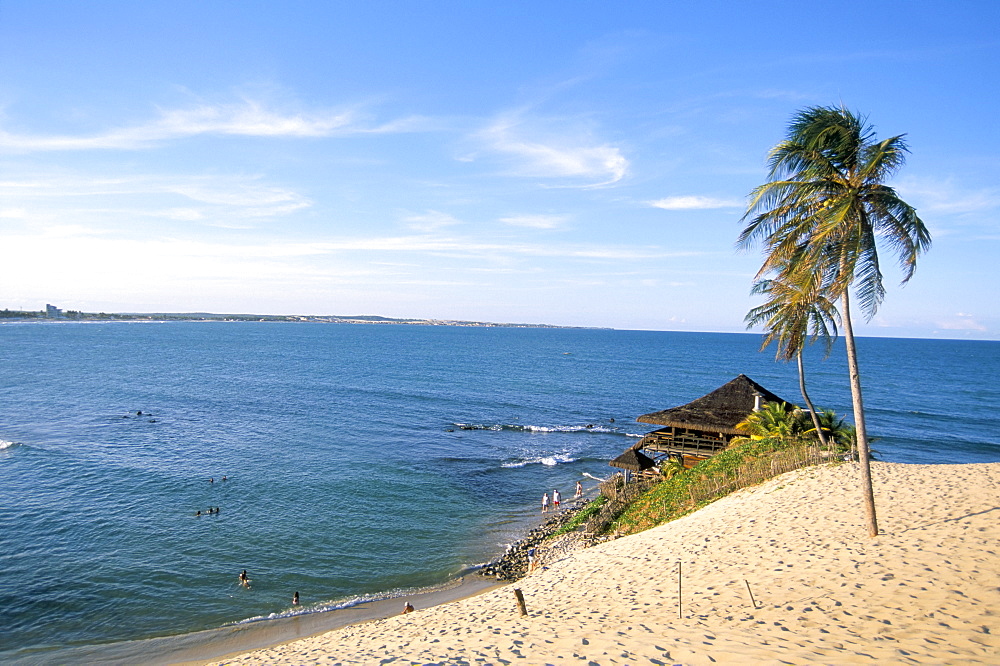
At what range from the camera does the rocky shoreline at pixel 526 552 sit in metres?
18.5

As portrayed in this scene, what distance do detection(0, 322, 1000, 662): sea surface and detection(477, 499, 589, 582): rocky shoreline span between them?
3.35 ft

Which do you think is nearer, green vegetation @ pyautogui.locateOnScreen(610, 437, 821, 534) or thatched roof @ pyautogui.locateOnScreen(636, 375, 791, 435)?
green vegetation @ pyautogui.locateOnScreen(610, 437, 821, 534)

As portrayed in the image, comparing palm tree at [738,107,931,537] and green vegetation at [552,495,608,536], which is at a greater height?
palm tree at [738,107,931,537]

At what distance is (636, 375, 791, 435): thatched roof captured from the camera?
22984 millimetres

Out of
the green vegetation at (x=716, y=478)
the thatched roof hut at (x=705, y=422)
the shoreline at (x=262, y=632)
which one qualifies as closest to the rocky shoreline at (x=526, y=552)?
the shoreline at (x=262, y=632)

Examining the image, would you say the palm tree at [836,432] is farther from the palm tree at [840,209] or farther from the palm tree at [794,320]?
the palm tree at [840,209]

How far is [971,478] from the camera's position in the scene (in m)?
14.2

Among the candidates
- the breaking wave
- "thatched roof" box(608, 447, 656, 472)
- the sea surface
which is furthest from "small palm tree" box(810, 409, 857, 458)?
the breaking wave

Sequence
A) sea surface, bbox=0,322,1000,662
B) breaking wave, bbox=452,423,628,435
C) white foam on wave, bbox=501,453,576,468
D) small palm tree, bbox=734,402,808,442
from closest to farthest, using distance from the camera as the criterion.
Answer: sea surface, bbox=0,322,1000,662
small palm tree, bbox=734,402,808,442
white foam on wave, bbox=501,453,576,468
breaking wave, bbox=452,423,628,435

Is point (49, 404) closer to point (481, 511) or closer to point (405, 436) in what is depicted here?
point (405, 436)

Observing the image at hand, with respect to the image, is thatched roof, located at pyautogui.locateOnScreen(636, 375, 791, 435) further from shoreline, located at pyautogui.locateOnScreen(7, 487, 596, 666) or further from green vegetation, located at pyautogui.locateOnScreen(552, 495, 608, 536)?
shoreline, located at pyautogui.locateOnScreen(7, 487, 596, 666)

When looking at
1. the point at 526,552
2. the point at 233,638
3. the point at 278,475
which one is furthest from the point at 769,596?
the point at 278,475

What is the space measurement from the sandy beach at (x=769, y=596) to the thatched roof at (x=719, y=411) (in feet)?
23.5

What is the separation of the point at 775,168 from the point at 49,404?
5729 cm
